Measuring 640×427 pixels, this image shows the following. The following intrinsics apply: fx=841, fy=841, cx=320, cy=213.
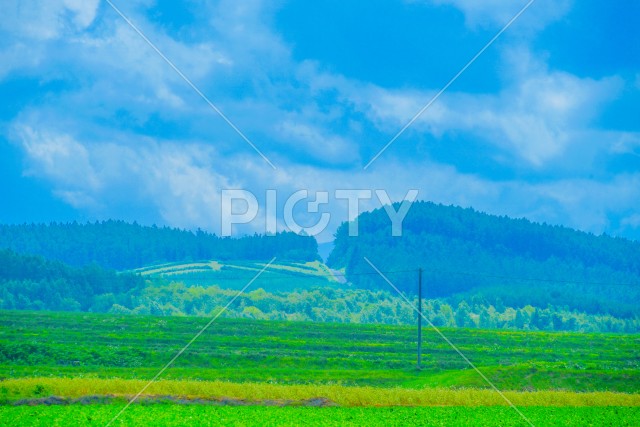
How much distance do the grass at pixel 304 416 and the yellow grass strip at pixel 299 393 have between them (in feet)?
8.64

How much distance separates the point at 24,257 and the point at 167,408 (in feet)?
557

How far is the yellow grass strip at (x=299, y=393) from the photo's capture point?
43.1m

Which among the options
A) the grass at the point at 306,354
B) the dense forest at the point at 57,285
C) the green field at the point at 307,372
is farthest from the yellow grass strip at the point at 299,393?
the dense forest at the point at 57,285

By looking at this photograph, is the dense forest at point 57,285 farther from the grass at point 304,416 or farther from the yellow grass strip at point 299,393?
the grass at point 304,416

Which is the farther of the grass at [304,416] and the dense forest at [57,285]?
the dense forest at [57,285]

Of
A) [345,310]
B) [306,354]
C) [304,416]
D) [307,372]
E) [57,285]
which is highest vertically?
[57,285]

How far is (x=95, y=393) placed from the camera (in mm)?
42375

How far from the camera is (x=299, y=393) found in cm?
4559

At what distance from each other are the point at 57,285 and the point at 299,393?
152027 millimetres

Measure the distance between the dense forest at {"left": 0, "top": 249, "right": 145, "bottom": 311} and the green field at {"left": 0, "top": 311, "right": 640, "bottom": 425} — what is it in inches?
1577

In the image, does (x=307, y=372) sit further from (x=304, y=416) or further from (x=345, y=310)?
(x=345, y=310)

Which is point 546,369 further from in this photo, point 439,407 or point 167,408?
point 167,408

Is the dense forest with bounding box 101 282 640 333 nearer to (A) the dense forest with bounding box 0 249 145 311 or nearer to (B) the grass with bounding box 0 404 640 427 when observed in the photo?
(A) the dense forest with bounding box 0 249 145 311

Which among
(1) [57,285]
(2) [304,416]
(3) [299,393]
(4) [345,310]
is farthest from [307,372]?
(1) [57,285]
